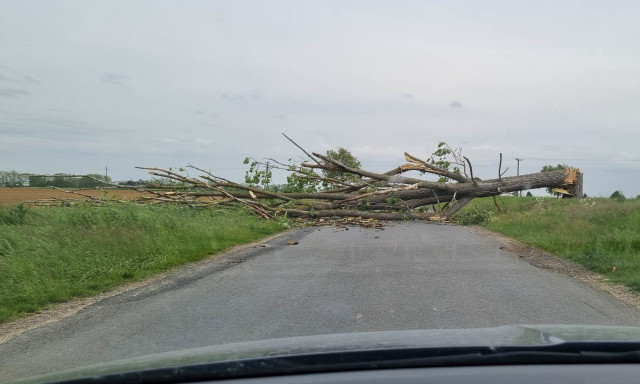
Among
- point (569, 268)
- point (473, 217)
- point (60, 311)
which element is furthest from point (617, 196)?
point (60, 311)

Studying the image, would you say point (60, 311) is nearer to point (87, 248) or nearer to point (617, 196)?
point (87, 248)

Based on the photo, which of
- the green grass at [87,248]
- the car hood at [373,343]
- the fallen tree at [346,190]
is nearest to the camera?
the car hood at [373,343]

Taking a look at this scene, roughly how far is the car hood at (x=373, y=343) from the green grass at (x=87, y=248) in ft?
18.0

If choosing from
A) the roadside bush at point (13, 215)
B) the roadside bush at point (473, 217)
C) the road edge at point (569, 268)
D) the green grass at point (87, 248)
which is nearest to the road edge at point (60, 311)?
the green grass at point (87, 248)

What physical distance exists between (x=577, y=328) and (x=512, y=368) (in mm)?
1087

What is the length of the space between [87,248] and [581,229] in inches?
454

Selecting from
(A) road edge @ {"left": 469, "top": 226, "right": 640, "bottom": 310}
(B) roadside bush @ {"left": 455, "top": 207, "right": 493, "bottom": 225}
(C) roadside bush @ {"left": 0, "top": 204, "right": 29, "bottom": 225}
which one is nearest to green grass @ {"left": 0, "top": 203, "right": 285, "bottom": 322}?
(C) roadside bush @ {"left": 0, "top": 204, "right": 29, "bottom": 225}

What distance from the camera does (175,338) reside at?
5.95m

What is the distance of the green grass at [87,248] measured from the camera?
862cm

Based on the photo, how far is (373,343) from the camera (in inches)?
106

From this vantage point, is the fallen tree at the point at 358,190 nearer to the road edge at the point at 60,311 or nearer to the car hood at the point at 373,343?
the road edge at the point at 60,311

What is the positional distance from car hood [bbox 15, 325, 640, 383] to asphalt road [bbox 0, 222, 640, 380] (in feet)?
9.33

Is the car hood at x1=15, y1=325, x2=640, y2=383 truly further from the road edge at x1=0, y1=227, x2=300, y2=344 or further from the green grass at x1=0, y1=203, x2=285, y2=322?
the green grass at x1=0, y1=203, x2=285, y2=322

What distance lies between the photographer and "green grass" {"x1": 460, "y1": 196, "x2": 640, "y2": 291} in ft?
36.1
